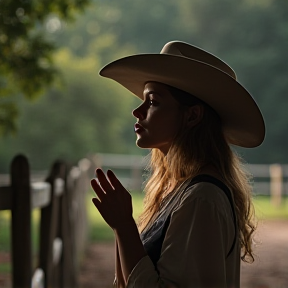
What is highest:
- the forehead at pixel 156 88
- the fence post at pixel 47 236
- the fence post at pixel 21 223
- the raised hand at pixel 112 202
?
the forehead at pixel 156 88

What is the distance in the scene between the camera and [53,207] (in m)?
2.69

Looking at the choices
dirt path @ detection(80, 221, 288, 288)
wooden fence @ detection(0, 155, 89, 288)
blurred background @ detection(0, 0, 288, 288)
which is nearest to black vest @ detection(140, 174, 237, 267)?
wooden fence @ detection(0, 155, 89, 288)

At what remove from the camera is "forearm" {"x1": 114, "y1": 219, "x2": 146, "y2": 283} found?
1084 mm

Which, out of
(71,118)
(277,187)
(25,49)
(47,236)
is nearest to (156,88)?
(47,236)

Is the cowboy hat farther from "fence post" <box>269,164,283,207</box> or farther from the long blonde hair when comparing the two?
"fence post" <box>269,164,283,207</box>

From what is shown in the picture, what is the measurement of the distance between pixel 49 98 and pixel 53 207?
A: 13.7 m

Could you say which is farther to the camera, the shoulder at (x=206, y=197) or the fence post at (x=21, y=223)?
the fence post at (x=21, y=223)

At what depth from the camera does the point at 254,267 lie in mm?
5641

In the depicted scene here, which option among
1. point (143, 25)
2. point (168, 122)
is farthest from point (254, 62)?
point (168, 122)

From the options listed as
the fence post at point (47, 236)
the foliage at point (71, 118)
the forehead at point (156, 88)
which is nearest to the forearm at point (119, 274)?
the forehead at point (156, 88)

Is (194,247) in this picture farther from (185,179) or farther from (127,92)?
(127,92)

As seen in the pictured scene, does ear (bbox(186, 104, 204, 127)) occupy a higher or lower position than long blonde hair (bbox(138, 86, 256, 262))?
higher

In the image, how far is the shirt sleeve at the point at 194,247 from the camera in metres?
1.05

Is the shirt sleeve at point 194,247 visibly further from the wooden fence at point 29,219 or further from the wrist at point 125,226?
the wooden fence at point 29,219
